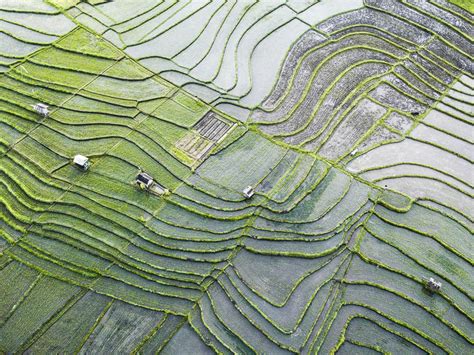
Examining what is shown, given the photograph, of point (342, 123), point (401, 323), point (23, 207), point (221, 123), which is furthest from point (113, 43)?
point (401, 323)

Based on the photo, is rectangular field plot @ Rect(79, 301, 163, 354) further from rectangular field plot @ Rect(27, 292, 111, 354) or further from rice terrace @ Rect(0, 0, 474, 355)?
rectangular field plot @ Rect(27, 292, 111, 354)

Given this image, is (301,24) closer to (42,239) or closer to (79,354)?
(42,239)

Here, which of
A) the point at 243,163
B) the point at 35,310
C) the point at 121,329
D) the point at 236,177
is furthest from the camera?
the point at 243,163

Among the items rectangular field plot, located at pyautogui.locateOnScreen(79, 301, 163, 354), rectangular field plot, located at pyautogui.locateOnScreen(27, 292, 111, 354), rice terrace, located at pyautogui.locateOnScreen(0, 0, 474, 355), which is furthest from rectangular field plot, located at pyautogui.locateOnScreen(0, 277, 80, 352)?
rectangular field plot, located at pyautogui.locateOnScreen(79, 301, 163, 354)

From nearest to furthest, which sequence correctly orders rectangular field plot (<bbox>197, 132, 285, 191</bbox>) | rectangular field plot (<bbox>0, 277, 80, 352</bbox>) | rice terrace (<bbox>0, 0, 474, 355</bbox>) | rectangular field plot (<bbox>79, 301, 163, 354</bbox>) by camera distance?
1. rectangular field plot (<bbox>79, 301, 163, 354</bbox>)
2. rectangular field plot (<bbox>0, 277, 80, 352</bbox>)
3. rice terrace (<bbox>0, 0, 474, 355</bbox>)
4. rectangular field plot (<bbox>197, 132, 285, 191</bbox>)

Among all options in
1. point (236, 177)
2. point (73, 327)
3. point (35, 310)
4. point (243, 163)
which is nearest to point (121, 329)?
point (73, 327)

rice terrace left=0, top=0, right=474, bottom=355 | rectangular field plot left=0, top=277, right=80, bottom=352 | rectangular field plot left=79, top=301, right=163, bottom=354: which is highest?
rice terrace left=0, top=0, right=474, bottom=355

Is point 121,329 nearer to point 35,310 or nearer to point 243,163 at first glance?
point 35,310

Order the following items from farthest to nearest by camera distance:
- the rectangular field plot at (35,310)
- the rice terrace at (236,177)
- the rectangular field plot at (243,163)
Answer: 1. the rectangular field plot at (243,163)
2. the rice terrace at (236,177)
3. the rectangular field plot at (35,310)

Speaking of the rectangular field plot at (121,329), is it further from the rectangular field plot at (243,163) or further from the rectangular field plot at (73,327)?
the rectangular field plot at (243,163)

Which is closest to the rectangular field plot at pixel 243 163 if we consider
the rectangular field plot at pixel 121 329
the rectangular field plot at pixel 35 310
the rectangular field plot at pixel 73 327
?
the rectangular field plot at pixel 121 329
